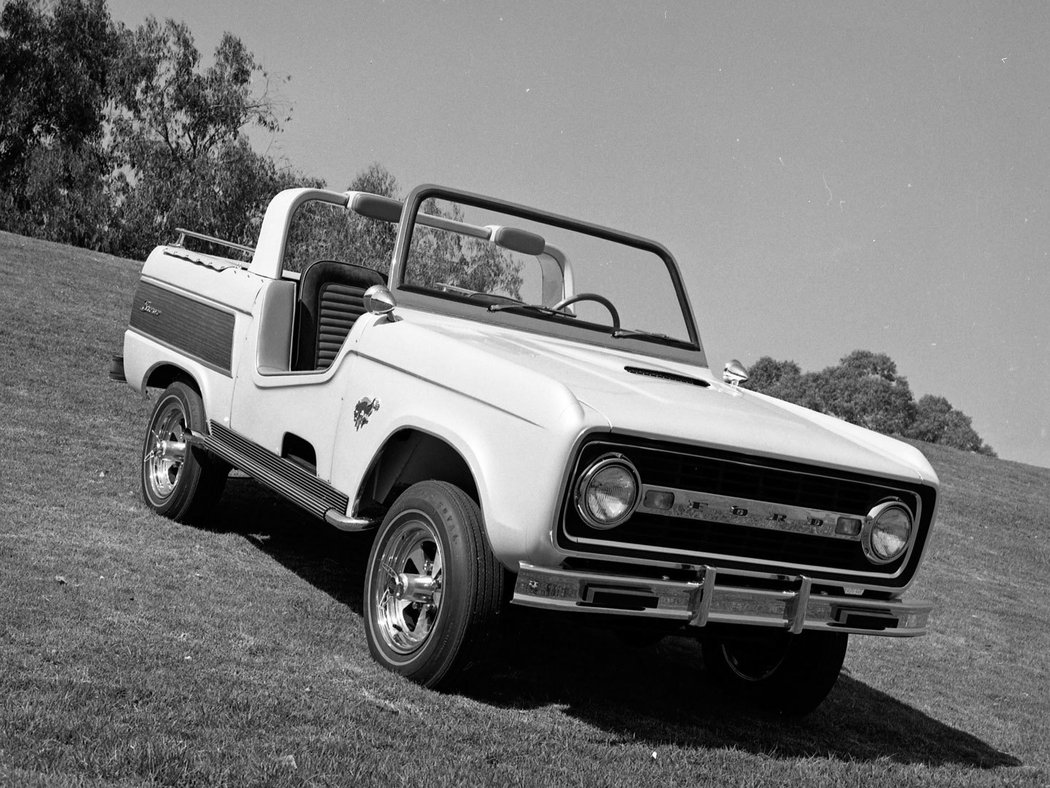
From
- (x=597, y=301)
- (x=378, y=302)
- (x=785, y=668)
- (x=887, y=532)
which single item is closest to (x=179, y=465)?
(x=378, y=302)

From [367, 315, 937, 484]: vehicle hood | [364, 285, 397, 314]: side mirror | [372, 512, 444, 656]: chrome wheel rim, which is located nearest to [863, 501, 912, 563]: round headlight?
[367, 315, 937, 484]: vehicle hood

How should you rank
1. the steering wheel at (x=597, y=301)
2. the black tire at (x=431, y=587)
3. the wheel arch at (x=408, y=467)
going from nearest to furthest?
the black tire at (x=431, y=587) → the wheel arch at (x=408, y=467) → the steering wheel at (x=597, y=301)

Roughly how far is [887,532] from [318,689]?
7.40 ft

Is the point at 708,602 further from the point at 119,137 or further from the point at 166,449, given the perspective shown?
the point at 119,137

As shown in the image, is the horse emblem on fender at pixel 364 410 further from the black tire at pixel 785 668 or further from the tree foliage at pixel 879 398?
the tree foliage at pixel 879 398

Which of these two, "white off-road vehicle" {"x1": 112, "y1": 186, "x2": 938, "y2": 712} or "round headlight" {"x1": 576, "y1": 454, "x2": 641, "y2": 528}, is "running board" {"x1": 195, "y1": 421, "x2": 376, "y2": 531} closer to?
"white off-road vehicle" {"x1": 112, "y1": 186, "x2": 938, "y2": 712}

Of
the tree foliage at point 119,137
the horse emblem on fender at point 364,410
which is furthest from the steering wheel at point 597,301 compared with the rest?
the tree foliage at point 119,137

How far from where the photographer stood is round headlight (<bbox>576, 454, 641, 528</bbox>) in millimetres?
3977

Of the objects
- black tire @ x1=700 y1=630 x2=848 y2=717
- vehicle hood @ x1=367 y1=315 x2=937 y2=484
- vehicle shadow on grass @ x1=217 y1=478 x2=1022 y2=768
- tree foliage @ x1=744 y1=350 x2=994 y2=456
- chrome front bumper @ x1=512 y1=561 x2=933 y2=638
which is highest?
vehicle hood @ x1=367 y1=315 x2=937 y2=484

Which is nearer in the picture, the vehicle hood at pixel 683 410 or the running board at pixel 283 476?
the vehicle hood at pixel 683 410

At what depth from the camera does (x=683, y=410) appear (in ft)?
14.0

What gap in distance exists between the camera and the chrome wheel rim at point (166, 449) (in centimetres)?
679

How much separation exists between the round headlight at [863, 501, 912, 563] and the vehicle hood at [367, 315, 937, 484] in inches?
5.6

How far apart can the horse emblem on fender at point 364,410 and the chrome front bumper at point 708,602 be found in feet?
4.19
